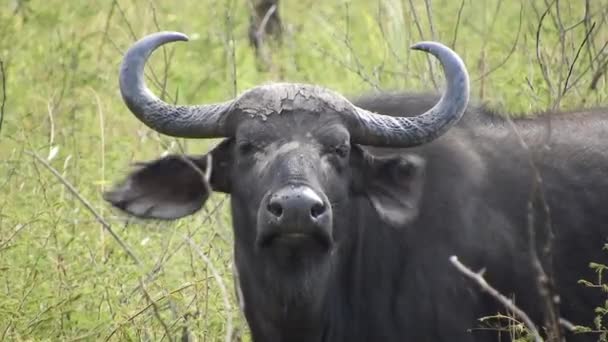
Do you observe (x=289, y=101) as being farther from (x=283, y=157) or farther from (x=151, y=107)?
(x=151, y=107)

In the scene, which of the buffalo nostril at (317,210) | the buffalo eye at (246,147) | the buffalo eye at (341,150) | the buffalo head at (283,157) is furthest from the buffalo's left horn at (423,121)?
the buffalo nostril at (317,210)

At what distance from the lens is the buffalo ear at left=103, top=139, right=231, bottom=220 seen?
21.9ft

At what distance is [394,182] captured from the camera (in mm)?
6645

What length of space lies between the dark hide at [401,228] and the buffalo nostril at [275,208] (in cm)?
35

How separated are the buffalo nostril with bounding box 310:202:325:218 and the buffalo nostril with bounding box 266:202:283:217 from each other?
112 mm

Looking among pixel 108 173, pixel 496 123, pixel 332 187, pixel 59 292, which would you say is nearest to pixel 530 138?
pixel 496 123

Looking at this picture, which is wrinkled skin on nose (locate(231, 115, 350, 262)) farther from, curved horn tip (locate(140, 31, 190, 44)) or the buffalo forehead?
curved horn tip (locate(140, 31, 190, 44))

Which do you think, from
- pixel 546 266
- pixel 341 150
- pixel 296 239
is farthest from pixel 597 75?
pixel 296 239

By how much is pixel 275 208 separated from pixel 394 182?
33.3 inches

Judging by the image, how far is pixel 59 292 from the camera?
24.5 ft

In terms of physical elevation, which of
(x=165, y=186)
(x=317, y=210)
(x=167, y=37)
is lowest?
(x=317, y=210)

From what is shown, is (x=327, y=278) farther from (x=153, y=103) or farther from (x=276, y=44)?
(x=276, y=44)

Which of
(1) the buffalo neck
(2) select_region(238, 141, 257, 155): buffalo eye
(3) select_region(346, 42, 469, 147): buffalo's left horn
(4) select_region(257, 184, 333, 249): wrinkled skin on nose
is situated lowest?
(1) the buffalo neck

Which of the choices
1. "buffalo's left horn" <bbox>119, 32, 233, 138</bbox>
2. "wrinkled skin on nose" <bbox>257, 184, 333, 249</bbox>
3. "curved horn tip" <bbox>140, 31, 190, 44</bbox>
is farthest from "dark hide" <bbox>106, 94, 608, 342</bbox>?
"curved horn tip" <bbox>140, 31, 190, 44</bbox>
